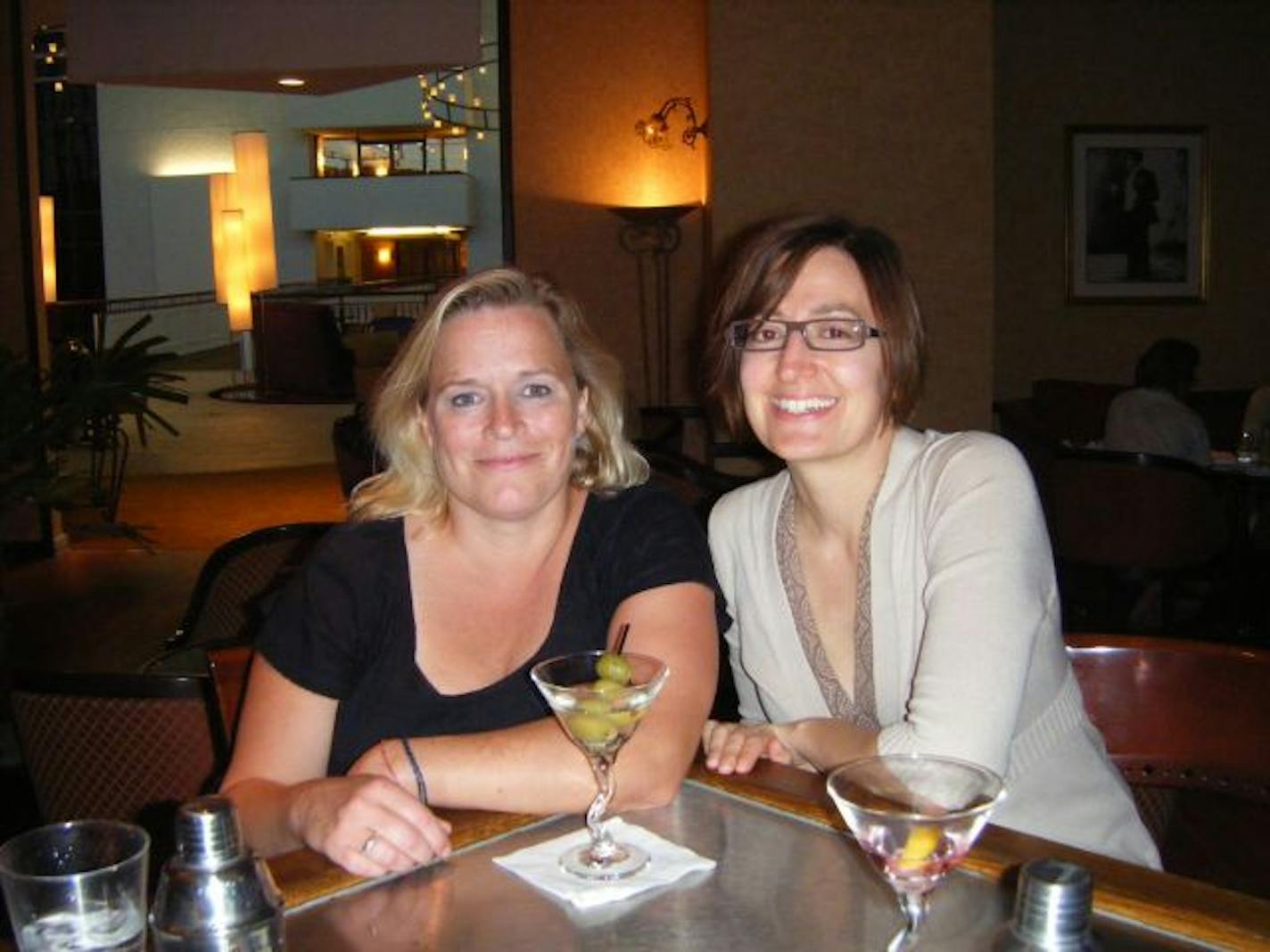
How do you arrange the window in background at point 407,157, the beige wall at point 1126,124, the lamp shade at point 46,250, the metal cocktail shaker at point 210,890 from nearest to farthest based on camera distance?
1. the metal cocktail shaker at point 210,890
2. the lamp shade at point 46,250
3. the beige wall at point 1126,124
4. the window in background at point 407,157

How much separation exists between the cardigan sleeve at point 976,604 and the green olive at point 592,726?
0.44 m

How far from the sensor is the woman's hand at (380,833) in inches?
52.4

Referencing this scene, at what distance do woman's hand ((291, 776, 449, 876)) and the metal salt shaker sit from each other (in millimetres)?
711

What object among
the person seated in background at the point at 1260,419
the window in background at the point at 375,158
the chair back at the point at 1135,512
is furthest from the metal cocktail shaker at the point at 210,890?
the window in background at the point at 375,158

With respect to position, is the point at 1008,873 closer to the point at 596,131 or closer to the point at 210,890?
the point at 210,890

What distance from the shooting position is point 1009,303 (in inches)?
329

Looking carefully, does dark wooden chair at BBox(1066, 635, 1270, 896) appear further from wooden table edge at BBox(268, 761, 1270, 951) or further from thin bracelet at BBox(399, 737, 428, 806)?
thin bracelet at BBox(399, 737, 428, 806)

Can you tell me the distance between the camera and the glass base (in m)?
1.29

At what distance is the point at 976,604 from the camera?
166 centimetres

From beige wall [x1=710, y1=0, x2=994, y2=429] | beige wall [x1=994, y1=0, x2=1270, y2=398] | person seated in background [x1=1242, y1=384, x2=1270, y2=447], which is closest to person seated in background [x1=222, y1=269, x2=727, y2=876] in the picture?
beige wall [x1=710, y1=0, x2=994, y2=429]

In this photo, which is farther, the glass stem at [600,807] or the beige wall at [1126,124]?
the beige wall at [1126,124]

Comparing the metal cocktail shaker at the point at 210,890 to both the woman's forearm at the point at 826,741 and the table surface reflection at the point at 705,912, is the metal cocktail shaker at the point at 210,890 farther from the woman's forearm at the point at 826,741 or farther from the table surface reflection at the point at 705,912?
the woman's forearm at the point at 826,741

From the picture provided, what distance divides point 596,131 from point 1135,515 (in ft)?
13.8

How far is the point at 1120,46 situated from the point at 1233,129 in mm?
890
